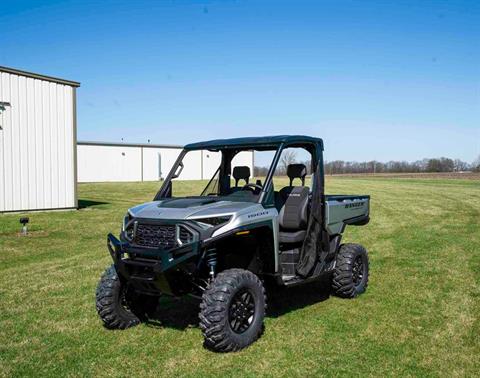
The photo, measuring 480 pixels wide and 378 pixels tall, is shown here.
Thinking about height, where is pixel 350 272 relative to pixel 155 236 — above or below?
below

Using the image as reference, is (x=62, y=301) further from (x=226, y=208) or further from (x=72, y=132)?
(x=72, y=132)

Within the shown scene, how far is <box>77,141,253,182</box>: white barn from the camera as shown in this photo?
5000 cm

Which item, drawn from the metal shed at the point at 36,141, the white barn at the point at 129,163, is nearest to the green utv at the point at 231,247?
the metal shed at the point at 36,141

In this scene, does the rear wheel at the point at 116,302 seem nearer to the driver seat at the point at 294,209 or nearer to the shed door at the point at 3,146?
the driver seat at the point at 294,209

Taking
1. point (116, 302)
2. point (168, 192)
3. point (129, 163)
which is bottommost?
point (116, 302)

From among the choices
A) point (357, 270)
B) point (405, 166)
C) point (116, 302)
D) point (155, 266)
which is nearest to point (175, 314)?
point (116, 302)

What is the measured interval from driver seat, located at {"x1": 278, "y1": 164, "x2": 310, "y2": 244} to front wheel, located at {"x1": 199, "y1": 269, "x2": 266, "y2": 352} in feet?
3.73

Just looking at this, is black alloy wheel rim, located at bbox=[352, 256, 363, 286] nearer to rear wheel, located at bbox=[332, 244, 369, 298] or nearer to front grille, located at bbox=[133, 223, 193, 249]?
rear wheel, located at bbox=[332, 244, 369, 298]

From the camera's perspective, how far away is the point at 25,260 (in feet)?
34.6

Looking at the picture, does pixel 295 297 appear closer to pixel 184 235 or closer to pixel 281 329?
pixel 281 329

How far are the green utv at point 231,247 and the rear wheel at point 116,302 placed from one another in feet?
0.04

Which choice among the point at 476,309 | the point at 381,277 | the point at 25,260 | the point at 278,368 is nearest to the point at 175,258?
the point at 278,368

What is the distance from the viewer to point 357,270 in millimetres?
7605

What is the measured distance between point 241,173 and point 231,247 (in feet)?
4.15
